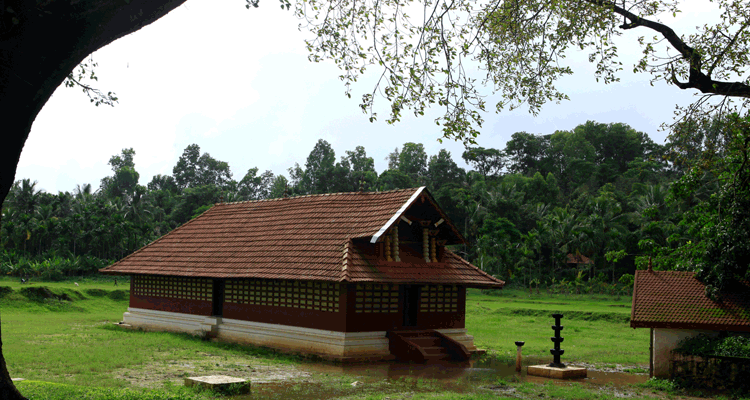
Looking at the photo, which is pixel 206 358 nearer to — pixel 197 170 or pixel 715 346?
pixel 715 346

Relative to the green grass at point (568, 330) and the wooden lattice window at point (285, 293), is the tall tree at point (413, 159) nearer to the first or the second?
the green grass at point (568, 330)

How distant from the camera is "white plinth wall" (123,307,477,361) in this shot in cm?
1437

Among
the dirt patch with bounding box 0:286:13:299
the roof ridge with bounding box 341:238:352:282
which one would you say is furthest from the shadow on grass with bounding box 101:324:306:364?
the dirt patch with bounding box 0:286:13:299

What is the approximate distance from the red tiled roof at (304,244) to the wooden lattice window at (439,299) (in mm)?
551

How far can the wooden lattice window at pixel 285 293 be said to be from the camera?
586 inches

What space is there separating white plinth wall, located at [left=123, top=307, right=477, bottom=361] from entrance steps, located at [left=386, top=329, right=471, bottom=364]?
28cm

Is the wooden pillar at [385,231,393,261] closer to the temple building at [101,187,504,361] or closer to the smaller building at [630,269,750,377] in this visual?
the temple building at [101,187,504,361]

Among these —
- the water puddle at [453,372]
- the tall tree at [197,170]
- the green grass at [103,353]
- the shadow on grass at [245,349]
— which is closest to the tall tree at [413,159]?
the tall tree at [197,170]

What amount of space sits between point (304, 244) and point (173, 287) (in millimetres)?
5543

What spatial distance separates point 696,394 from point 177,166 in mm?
72962

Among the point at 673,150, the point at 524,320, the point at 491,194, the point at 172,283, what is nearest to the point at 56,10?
the point at 673,150

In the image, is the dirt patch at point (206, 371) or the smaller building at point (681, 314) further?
the smaller building at point (681, 314)

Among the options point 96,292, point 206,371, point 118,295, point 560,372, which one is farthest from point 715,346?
point 96,292

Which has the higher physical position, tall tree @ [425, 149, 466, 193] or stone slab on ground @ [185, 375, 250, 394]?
tall tree @ [425, 149, 466, 193]
